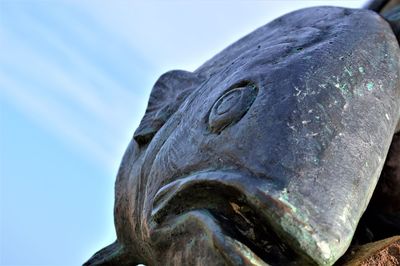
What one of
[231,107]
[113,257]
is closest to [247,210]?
[231,107]

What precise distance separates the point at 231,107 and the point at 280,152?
8.0 inches

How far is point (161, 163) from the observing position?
1445mm

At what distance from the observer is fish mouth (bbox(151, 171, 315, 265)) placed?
1.06 meters

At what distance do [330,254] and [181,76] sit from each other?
105cm

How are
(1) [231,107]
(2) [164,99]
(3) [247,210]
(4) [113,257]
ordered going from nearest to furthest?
1. (3) [247,210]
2. (1) [231,107]
3. (2) [164,99]
4. (4) [113,257]

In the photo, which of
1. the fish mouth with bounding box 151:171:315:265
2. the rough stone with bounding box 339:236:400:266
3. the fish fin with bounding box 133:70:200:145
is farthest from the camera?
the fish fin with bounding box 133:70:200:145

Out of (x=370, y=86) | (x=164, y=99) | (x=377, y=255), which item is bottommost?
(x=377, y=255)

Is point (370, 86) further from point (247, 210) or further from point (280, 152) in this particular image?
point (247, 210)

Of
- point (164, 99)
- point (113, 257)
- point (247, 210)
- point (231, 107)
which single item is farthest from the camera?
point (113, 257)

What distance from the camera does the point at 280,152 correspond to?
45.6 inches

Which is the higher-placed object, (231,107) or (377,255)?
(231,107)

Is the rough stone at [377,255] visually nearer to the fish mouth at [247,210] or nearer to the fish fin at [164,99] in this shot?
the fish mouth at [247,210]

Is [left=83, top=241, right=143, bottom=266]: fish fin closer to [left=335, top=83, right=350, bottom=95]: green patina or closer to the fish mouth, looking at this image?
the fish mouth

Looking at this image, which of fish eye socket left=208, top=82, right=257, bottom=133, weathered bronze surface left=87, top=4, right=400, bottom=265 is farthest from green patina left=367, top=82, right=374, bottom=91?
fish eye socket left=208, top=82, right=257, bottom=133
